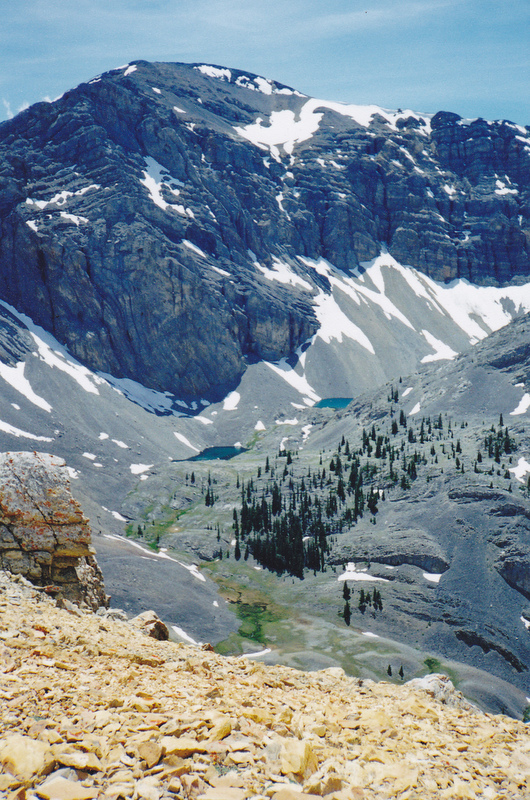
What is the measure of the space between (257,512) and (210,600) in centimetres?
3442

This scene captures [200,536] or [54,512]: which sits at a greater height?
[54,512]

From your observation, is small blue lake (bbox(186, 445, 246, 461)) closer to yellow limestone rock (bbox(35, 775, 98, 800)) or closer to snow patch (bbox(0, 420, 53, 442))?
snow patch (bbox(0, 420, 53, 442))

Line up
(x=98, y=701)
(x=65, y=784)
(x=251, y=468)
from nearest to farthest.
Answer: (x=65, y=784), (x=98, y=701), (x=251, y=468)

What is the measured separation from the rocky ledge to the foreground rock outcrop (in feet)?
29.2

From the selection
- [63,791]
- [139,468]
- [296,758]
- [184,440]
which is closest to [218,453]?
[184,440]

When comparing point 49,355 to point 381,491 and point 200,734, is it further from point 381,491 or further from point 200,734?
point 200,734

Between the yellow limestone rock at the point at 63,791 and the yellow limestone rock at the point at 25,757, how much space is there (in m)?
0.34

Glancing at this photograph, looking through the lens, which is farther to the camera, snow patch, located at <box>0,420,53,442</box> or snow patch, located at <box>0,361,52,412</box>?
snow patch, located at <box>0,361,52,412</box>

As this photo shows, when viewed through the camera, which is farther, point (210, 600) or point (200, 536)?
point (200, 536)

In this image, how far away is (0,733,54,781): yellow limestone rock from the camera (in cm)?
843

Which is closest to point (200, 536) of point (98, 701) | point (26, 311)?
point (98, 701)

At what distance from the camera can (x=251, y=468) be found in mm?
156000

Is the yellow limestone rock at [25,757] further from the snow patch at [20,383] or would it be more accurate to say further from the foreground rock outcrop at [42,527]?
the snow patch at [20,383]

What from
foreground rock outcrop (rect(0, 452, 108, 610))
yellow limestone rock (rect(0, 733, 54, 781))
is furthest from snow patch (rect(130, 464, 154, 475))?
yellow limestone rock (rect(0, 733, 54, 781))
